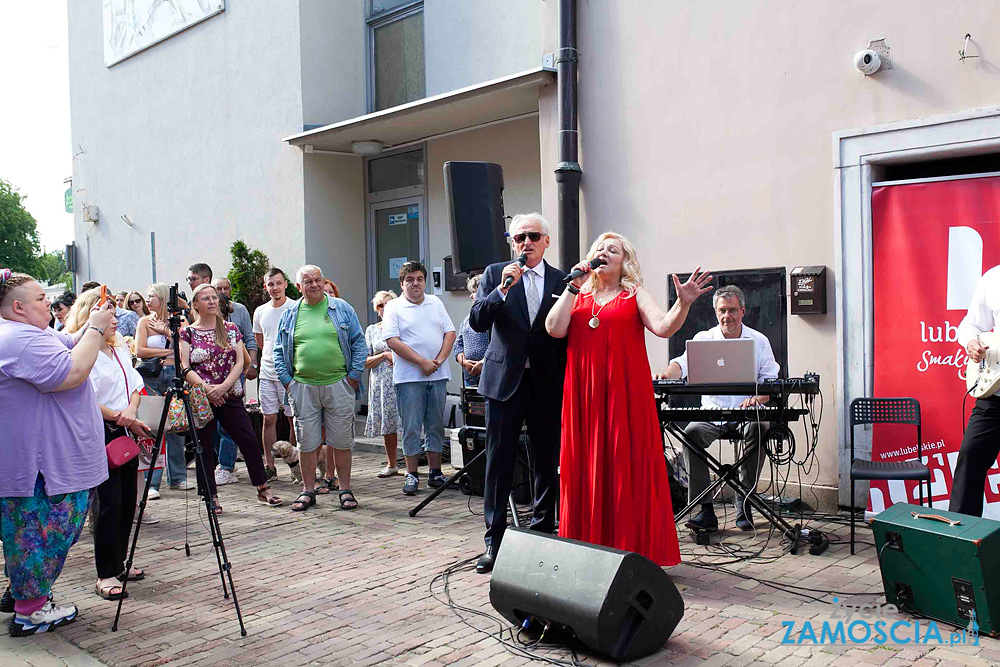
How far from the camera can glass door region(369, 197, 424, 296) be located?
1152 cm

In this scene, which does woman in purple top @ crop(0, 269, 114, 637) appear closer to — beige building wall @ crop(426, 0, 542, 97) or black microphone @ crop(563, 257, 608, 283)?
black microphone @ crop(563, 257, 608, 283)

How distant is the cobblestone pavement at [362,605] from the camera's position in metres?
4.07

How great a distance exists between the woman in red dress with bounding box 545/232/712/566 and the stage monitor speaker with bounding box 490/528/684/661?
801mm

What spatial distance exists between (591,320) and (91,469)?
2772mm

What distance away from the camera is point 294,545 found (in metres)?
6.25

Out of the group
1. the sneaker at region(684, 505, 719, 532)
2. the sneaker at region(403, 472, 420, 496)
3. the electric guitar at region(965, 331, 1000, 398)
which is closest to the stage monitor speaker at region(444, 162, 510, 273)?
the sneaker at region(684, 505, 719, 532)

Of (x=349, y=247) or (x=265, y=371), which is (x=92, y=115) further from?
(x=265, y=371)

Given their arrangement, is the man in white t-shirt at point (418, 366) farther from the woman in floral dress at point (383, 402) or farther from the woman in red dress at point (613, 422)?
the woman in red dress at point (613, 422)

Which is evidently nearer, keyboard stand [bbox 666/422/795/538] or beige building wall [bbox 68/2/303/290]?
keyboard stand [bbox 666/422/795/538]

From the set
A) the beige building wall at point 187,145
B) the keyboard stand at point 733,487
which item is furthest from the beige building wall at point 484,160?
the keyboard stand at point 733,487

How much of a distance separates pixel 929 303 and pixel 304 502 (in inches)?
194

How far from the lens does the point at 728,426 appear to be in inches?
245

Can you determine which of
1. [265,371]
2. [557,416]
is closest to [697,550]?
[557,416]

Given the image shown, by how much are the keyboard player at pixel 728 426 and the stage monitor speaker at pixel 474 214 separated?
4.83 feet
